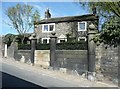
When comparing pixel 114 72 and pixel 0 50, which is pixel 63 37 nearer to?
pixel 0 50

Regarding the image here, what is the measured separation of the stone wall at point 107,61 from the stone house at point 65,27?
51.0 feet

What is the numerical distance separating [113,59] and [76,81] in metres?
2.60

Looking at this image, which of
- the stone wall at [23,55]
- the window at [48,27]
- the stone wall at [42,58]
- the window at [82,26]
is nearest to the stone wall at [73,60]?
the stone wall at [42,58]

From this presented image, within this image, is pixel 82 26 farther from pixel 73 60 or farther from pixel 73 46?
pixel 73 60

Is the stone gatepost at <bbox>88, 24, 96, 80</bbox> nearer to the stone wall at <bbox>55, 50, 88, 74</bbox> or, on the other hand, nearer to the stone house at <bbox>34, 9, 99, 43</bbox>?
the stone wall at <bbox>55, 50, 88, 74</bbox>

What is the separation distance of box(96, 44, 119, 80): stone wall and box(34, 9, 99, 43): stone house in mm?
15531

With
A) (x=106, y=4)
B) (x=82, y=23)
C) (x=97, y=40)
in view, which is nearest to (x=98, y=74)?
(x=97, y=40)

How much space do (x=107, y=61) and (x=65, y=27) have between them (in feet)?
64.1

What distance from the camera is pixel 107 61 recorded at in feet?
49.3

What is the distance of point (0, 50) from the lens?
85.1ft

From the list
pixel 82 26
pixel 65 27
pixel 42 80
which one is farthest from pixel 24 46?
pixel 65 27

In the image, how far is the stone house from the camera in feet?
106

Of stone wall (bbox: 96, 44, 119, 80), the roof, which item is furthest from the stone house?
stone wall (bbox: 96, 44, 119, 80)

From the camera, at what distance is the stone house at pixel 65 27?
3227cm
